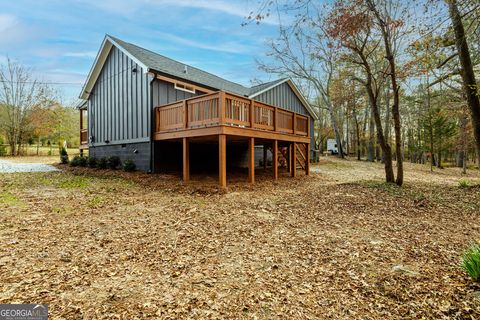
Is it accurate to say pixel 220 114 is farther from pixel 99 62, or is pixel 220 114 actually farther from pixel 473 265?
pixel 99 62

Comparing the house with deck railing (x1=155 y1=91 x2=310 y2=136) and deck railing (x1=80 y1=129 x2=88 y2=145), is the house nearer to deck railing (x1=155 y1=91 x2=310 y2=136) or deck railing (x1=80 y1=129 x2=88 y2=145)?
deck railing (x1=155 y1=91 x2=310 y2=136)

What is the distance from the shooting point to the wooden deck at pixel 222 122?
815 centimetres

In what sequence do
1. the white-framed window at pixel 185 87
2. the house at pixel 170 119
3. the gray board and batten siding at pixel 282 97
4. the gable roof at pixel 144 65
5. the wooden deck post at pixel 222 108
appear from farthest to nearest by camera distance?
the gray board and batten siding at pixel 282 97 → the white-framed window at pixel 185 87 → the gable roof at pixel 144 65 → the house at pixel 170 119 → the wooden deck post at pixel 222 108

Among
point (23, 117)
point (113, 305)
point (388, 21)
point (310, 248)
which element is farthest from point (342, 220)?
point (23, 117)

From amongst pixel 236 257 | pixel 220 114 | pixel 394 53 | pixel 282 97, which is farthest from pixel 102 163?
pixel 394 53

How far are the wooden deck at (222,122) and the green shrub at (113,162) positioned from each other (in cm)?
317

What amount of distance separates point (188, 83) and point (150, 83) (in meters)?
1.70

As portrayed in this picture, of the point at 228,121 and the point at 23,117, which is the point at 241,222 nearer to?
the point at 228,121

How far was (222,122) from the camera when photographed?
7.95 metres

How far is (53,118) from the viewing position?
25.4 m

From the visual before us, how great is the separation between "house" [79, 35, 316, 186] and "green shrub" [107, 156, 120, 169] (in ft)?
1.18

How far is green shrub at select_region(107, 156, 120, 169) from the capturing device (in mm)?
12148

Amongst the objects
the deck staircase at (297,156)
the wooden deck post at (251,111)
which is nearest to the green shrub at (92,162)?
the wooden deck post at (251,111)

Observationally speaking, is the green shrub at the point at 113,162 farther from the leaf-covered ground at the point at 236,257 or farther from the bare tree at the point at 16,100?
the bare tree at the point at 16,100
